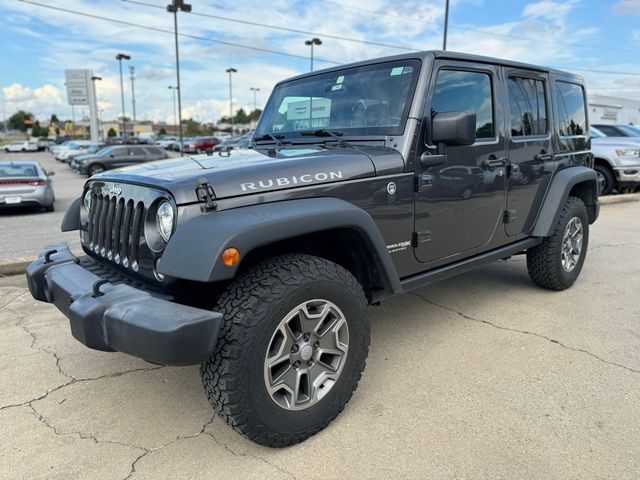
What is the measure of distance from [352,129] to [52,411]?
8.23ft

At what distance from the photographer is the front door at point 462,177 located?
3.15m

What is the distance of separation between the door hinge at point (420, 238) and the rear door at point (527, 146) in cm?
104

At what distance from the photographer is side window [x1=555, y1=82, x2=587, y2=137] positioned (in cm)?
456

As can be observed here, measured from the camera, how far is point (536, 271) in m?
4.65

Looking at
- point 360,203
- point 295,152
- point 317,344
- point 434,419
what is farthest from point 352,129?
point 434,419

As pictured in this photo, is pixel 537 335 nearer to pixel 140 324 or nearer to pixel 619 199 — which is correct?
pixel 140 324

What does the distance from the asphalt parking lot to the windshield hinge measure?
4.01 ft

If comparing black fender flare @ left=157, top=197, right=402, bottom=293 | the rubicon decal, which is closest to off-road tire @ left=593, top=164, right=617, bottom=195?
the rubicon decal

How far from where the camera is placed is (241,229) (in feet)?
7.03

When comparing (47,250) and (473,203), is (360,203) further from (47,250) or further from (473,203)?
(47,250)

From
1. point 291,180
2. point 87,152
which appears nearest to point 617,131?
point 291,180

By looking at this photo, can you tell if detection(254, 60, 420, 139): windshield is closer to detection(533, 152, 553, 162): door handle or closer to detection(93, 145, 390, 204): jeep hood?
detection(93, 145, 390, 204): jeep hood

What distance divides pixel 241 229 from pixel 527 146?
2890mm

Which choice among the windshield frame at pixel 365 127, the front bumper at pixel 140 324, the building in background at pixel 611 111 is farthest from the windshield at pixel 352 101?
the building in background at pixel 611 111
